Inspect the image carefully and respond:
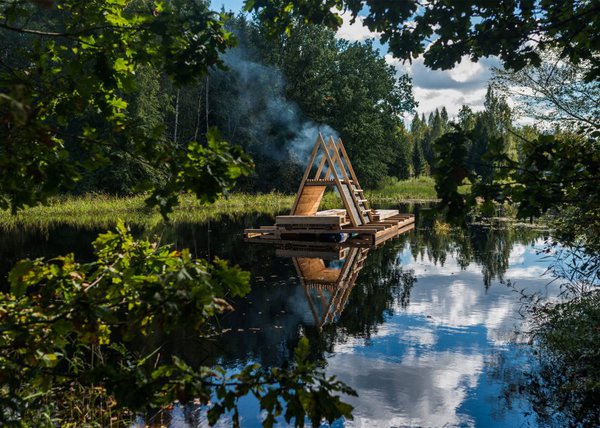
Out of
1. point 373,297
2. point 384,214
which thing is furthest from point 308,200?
point 373,297

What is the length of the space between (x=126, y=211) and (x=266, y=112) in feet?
51.8

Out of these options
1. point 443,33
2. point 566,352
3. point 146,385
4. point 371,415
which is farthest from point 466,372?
point 146,385

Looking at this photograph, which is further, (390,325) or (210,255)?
(210,255)

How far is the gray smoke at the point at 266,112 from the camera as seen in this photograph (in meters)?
39.5

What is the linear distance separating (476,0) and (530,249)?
13.8 metres

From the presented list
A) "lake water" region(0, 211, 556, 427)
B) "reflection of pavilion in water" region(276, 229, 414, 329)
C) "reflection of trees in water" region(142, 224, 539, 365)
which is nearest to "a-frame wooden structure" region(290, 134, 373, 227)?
"reflection of pavilion in water" region(276, 229, 414, 329)

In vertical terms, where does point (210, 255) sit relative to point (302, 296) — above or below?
above

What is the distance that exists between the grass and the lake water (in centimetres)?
627

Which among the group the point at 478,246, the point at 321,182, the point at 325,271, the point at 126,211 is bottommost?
the point at 325,271

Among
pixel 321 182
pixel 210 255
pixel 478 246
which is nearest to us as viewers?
pixel 210 255

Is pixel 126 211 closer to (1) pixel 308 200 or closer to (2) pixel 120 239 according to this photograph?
(1) pixel 308 200

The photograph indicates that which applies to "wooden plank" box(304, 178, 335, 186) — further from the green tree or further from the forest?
the green tree

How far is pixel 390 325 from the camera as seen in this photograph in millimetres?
8398

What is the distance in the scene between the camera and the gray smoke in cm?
3947
